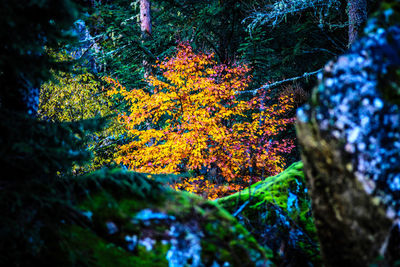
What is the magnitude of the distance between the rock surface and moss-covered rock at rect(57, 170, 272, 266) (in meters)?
0.88

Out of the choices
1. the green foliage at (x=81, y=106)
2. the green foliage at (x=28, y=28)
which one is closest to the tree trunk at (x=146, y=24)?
the green foliage at (x=81, y=106)

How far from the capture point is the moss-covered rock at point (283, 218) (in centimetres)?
263

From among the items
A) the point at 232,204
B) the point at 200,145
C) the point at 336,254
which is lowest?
the point at 336,254

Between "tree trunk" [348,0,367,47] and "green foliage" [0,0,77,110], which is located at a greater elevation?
"tree trunk" [348,0,367,47]

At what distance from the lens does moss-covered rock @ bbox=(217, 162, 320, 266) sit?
2.63 m

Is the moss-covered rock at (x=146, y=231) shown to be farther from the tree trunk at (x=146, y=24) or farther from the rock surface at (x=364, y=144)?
the tree trunk at (x=146, y=24)

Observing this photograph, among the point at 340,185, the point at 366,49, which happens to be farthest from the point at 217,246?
the point at 366,49

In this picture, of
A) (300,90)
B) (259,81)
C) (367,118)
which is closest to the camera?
(367,118)

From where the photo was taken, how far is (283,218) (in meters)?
3.02

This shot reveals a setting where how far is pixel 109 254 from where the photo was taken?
1.92 m

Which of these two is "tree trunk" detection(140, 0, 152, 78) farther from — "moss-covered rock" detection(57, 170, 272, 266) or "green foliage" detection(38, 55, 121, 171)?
"moss-covered rock" detection(57, 170, 272, 266)

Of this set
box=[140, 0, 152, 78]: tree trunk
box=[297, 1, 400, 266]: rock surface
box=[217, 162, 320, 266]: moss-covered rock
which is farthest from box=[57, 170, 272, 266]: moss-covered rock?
box=[140, 0, 152, 78]: tree trunk

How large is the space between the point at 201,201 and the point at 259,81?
12.4 metres

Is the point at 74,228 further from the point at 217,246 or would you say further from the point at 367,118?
the point at 367,118
